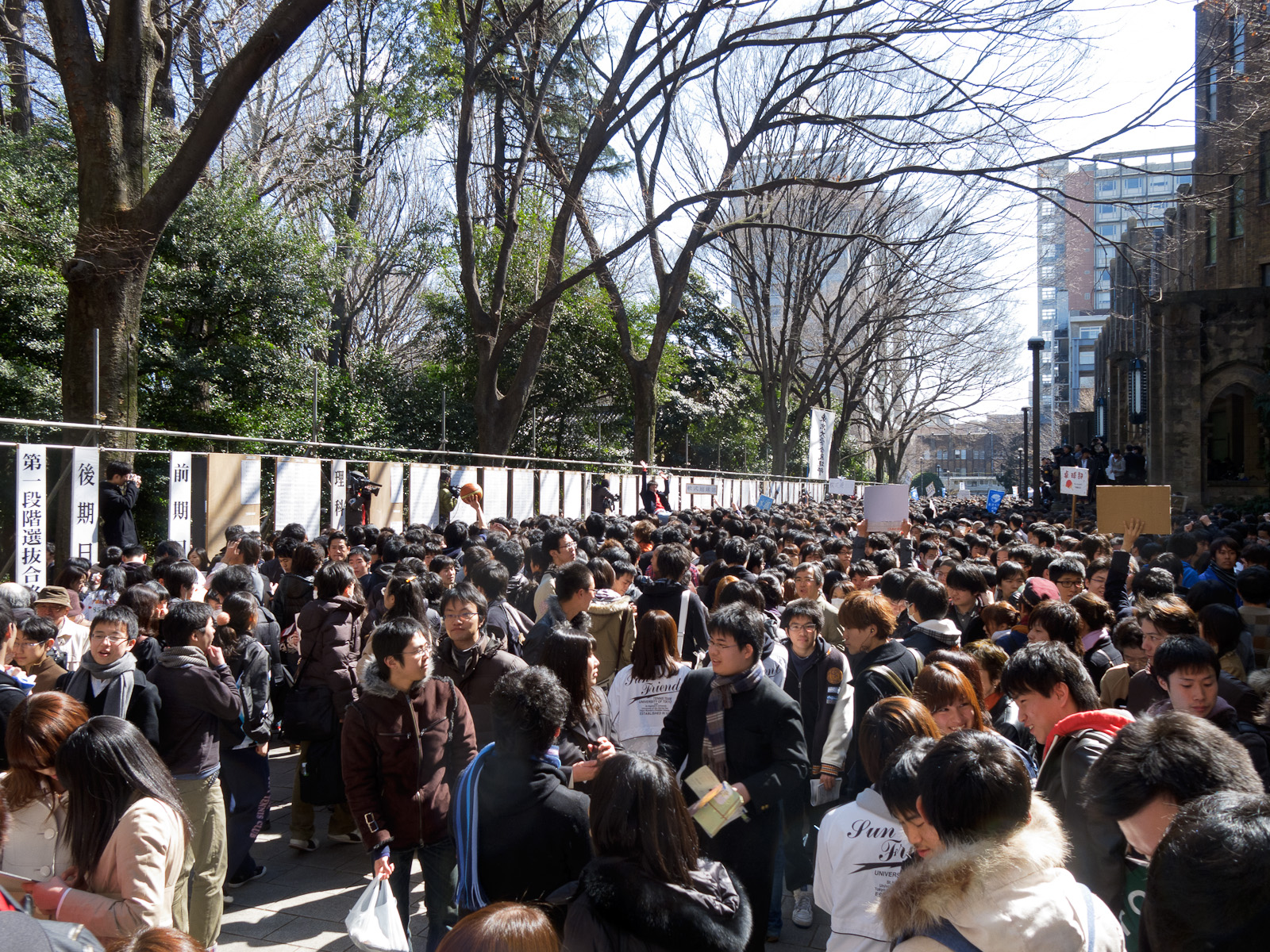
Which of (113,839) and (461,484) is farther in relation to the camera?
(461,484)

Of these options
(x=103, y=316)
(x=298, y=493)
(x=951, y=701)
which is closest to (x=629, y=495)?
(x=298, y=493)

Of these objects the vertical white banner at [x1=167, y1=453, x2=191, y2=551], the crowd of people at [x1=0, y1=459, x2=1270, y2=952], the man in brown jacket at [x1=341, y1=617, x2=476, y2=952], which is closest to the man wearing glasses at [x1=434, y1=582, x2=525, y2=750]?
the crowd of people at [x1=0, y1=459, x2=1270, y2=952]

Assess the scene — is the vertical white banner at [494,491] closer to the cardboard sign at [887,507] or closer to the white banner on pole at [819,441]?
the cardboard sign at [887,507]

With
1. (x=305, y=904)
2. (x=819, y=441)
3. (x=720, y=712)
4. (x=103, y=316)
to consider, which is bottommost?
(x=305, y=904)

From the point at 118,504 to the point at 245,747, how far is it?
5.23 m

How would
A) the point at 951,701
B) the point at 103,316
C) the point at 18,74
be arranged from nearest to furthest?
the point at 951,701 → the point at 103,316 → the point at 18,74

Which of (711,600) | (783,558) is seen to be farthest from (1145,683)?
(783,558)

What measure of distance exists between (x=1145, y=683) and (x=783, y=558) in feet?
15.2

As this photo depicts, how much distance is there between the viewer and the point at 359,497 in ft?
40.8

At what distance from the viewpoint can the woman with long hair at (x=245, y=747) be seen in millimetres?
4879

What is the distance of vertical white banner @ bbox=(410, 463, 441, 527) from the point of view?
45.4ft

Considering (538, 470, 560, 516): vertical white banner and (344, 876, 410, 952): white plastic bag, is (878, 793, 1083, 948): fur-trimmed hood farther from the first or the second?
(538, 470, 560, 516): vertical white banner

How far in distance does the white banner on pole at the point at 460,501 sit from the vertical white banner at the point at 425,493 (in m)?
0.25

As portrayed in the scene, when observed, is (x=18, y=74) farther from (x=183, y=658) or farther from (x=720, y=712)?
(x=720, y=712)
